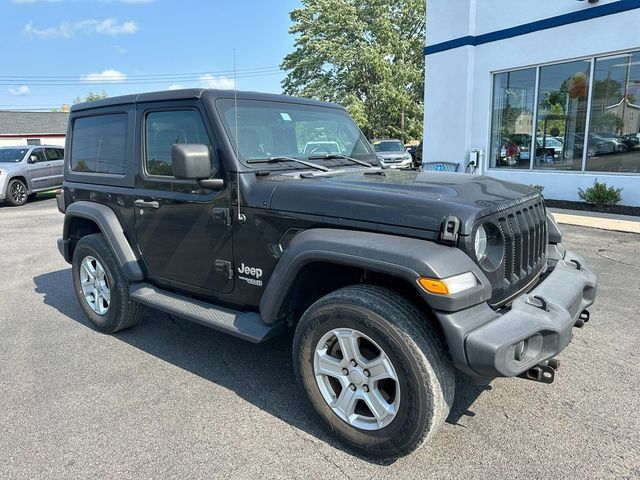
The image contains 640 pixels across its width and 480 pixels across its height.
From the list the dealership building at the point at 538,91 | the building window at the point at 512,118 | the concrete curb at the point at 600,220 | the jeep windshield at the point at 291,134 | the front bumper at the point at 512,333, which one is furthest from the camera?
the building window at the point at 512,118

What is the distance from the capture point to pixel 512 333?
7.59 feet

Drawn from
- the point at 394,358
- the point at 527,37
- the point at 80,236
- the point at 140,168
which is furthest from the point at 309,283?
the point at 527,37

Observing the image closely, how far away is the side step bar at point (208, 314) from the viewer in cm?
305

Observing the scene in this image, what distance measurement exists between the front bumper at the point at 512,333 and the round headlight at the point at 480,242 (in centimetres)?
27

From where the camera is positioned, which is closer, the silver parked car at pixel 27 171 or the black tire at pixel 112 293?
the black tire at pixel 112 293

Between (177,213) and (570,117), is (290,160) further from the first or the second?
(570,117)

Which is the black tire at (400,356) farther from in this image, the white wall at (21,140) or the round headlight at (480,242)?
the white wall at (21,140)

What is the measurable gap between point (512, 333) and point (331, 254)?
97 cm

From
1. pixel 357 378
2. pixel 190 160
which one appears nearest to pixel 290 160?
pixel 190 160

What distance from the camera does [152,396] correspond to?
3.31 m

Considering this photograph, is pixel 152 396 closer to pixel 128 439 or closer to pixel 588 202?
pixel 128 439

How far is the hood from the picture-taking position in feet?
8.18

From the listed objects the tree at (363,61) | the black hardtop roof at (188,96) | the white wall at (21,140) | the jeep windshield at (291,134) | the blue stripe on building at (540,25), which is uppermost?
the tree at (363,61)

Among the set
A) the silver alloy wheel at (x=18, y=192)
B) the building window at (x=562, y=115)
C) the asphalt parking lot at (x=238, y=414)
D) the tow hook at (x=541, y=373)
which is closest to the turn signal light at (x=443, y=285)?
the tow hook at (x=541, y=373)
